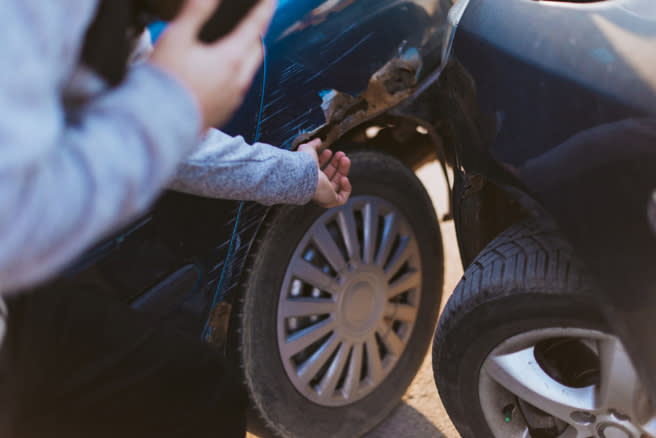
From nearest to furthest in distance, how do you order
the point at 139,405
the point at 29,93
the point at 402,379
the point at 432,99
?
the point at 29,93
the point at 139,405
the point at 432,99
the point at 402,379

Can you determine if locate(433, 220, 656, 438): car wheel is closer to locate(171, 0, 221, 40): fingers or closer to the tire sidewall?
the tire sidewall

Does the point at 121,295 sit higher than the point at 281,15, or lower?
lower

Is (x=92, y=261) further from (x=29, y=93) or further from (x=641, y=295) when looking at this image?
(x=641, y=295)

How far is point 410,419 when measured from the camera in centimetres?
230

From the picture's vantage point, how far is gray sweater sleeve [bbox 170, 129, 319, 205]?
120cm

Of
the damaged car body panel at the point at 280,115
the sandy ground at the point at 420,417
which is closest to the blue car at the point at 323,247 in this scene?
the damaged car body panel at the point at 280,115

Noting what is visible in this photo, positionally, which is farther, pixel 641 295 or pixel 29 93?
pixel 641 295

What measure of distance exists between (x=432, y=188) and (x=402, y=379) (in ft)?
5.13

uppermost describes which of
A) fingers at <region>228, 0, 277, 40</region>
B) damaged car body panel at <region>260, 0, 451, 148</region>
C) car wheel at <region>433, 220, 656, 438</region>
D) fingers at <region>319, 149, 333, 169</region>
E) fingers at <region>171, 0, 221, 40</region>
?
fingers at <region>171, 0, 221, 40</region>

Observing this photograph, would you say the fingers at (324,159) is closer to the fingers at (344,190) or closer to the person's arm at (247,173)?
the fingers at (344,190)

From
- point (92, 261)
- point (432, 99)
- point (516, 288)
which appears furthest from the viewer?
point (432, 99)

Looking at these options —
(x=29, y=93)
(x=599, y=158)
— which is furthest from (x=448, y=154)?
(x=29, y=93)

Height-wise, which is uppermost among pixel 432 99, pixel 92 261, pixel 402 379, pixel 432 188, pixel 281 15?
pixel 281 15

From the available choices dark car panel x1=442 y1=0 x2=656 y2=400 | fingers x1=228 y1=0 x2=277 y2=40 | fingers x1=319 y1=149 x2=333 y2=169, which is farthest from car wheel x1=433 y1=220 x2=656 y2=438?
fingers x1=228 y1=0 x2=277 y2=40
